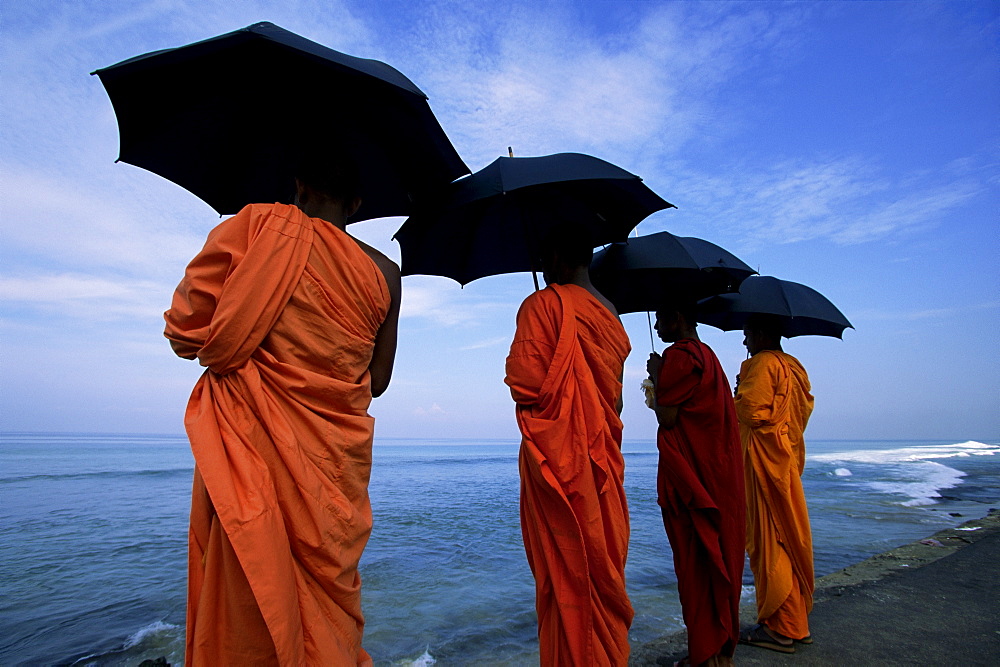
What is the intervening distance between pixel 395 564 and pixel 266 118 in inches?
241

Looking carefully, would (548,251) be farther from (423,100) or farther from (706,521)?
(706,521)

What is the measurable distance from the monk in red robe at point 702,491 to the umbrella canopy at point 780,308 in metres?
1.09

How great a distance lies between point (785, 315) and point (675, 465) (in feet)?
5.82

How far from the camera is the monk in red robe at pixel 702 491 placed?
303 centimetres

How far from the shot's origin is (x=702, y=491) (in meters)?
3.14

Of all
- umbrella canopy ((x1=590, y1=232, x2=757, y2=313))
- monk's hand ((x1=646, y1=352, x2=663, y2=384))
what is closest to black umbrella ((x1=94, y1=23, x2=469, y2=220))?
umbrella canopy ((x1=590, y1=232, x2=757, y2=313))

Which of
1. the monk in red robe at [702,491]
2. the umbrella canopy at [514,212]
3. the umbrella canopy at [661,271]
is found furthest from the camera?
the umbrella canopy at [661,271]

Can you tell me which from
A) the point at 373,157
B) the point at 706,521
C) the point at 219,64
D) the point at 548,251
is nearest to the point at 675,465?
the point at 706,521

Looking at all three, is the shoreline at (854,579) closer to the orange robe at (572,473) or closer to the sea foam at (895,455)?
the orange robe at (572,473)

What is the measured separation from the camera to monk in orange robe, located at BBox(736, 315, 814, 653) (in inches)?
138

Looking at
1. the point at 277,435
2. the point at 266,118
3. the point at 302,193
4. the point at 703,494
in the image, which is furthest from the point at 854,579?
the point at 266,118

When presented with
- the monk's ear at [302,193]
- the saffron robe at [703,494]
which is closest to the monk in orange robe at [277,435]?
the monk's ear at [302,193]

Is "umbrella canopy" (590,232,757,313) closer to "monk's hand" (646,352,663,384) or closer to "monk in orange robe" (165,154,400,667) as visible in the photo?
"monk's hand" (646,352,663,384)

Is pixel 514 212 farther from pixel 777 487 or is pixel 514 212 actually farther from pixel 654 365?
pixel 777 487
